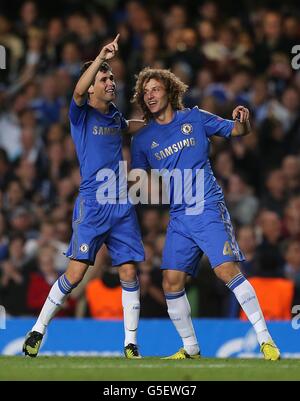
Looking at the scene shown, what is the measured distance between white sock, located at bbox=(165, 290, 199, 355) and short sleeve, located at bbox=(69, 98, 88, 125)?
5.48 ft

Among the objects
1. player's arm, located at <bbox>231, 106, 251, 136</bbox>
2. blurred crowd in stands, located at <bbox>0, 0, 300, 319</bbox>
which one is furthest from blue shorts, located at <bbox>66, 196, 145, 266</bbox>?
blurred crowd in stands, located at <bbox>0, 0, 300, 319</bbox>

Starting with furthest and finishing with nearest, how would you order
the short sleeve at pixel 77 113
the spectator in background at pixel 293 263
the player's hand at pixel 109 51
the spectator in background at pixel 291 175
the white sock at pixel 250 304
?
the spectator in background at pixel 291 175 → the spectator in background at pixel 293 263 → the short sleeve at pixel 77 113 → the white sock at pixel 250 304 → the player's hand at pixel 109 51

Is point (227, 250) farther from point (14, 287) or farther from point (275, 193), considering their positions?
point (275, 193)

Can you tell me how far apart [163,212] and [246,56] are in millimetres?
3070

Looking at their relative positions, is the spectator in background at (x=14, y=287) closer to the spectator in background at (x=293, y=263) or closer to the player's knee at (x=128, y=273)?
the spectator in background at (x=293, y=263)

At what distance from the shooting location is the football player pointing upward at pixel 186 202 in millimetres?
10242

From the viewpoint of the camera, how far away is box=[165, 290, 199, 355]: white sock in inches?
417

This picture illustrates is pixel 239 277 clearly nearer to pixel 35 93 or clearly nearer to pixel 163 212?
pixel 163 212

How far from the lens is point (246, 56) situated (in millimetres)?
17484

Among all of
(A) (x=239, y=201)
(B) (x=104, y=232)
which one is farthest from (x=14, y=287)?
(B) (x=104, y=232)

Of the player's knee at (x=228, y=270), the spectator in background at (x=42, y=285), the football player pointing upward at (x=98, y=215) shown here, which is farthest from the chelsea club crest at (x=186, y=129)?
the spectator in background at (x=42, y=285)

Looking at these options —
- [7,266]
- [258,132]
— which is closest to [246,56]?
[258,132]

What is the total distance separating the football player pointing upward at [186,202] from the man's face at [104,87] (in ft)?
1.19

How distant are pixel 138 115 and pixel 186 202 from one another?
20.0ft
